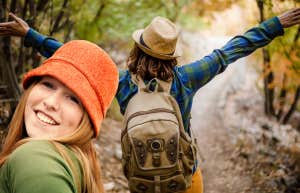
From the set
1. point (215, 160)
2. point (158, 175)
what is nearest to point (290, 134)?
point (215, 160)

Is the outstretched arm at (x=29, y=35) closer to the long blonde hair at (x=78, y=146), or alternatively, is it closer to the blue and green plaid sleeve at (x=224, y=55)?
the blue and green plaid sleeve at (x=224, y=55)

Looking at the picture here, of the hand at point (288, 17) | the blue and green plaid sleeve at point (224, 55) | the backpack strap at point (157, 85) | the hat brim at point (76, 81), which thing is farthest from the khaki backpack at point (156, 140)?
the hat brim at point (76, 81)

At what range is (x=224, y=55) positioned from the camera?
3.17 meters

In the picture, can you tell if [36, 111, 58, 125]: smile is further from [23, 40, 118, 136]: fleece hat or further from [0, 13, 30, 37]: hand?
[0, 13, 30, 37]: hand

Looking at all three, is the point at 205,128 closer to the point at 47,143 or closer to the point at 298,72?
the point at 298,72

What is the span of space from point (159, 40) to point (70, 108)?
144cm

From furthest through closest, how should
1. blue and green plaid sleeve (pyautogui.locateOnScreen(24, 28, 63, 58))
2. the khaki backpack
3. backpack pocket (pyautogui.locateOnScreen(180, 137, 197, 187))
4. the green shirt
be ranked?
blue and green plaid sleeve (pyautogui.locateOnScreen(24, 28, 63, 58)) < backpack pocket (pyautogui.locateOnScreen(180, 137, 197, 187)) < the khaki backpack < the green shirt

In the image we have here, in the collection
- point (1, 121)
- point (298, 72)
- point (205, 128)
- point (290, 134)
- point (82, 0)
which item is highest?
point (82, 0)

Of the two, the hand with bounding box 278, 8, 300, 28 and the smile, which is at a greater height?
the hand with bounding box 278, 8, 300, 28

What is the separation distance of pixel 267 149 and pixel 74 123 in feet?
18.9

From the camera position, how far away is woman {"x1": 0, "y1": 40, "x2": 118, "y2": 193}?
1639 millimetres

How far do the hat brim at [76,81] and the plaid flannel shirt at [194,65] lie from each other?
1320 millimetres

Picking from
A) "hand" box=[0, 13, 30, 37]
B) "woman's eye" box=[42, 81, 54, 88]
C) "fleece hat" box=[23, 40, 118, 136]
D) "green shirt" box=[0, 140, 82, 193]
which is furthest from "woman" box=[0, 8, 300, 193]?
"green shirt" box=[0, 140, 82, 193]

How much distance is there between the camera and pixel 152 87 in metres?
2.99
